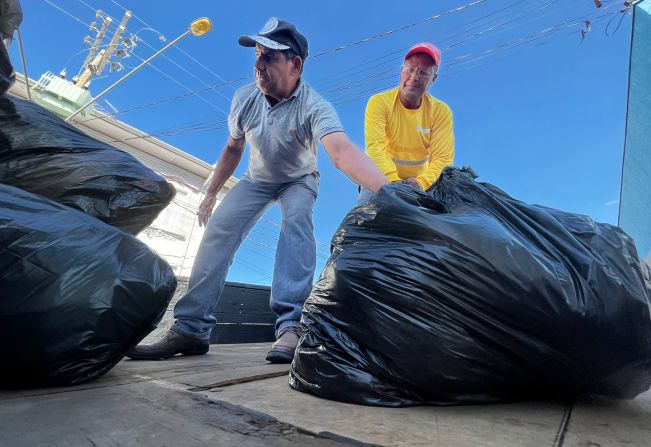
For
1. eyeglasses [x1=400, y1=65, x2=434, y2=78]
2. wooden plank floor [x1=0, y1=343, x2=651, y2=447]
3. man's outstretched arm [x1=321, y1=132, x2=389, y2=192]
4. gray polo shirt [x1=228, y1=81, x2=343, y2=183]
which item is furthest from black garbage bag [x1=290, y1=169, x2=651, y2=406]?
eyeglasses [x1=400, y1=65, x2=434, y2=78]

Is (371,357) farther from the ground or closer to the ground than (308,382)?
farther from the ground

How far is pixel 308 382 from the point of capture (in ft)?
3.50

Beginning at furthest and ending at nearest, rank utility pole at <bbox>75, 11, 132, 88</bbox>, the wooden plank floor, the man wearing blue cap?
utility pole at <bbox>75, 11, 132, 88</bbox> → the man wearing blue cap → the wooden plank floor

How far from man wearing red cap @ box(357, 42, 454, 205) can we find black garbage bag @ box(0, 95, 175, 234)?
1.15m

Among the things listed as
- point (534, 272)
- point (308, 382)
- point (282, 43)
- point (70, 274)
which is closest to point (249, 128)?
point (282, 43)

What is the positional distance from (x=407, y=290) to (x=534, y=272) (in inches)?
11.4

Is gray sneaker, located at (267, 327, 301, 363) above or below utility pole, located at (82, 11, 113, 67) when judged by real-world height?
below

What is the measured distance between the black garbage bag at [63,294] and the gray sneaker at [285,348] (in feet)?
1.91

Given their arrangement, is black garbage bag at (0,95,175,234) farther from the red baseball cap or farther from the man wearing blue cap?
the red baseball cap

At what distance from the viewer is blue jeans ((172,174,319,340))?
192 centimetres

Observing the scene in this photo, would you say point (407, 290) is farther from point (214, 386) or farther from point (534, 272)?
point (214, 386)

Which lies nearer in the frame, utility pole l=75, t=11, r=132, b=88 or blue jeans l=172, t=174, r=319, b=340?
blue jeans l=172, t=174, r=319, b=340

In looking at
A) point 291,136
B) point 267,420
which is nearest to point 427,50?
point 291,136

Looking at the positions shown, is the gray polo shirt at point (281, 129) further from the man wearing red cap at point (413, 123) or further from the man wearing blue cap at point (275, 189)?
the man wearing red cap at point (413, 123)
